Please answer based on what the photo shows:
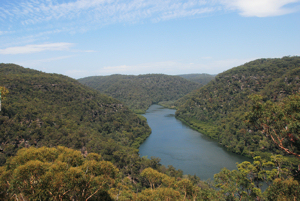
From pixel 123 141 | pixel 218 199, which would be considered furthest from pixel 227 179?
pixel 123 141

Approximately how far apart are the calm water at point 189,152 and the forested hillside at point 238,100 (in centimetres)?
490

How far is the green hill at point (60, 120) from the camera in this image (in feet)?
139

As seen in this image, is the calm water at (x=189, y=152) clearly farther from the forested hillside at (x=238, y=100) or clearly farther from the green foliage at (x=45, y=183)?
the green foliage at (x=45, y=183)

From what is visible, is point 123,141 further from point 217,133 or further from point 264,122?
point 264,122

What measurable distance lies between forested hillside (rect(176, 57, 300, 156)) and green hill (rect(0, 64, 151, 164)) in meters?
30.0

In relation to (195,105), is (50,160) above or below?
above

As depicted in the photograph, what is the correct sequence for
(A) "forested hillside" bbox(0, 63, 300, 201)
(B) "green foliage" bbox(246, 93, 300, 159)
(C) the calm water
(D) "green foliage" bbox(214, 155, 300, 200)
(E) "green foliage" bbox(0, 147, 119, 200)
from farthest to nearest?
(C) the calm water < (D) "green foliage" bbox(214, 155, 300, 200) < (A) "forested hillside" bbox(0, 63, 300, 201) < (E) "green foliage" bbox(0, 147, 119, 200) < (B) "green foliage" bbox(246, 93, 300, 159)

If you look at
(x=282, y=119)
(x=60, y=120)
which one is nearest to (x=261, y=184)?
(x=282, y=119)

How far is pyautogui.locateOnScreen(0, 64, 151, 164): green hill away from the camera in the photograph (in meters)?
42.3

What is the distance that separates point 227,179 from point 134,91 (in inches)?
6239

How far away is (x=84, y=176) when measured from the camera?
46.5ft

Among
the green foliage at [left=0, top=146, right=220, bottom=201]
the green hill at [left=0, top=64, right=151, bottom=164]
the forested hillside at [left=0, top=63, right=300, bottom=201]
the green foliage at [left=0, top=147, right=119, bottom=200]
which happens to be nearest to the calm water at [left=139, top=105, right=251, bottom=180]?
the green hill at [left=0, top=64, right=151, bottom=164]

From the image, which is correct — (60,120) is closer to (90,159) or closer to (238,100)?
(90,159)

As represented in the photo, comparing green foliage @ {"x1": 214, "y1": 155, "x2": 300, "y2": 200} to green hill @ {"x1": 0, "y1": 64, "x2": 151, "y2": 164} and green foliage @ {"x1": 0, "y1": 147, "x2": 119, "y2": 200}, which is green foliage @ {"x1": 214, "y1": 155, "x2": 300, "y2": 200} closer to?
green foliage @ {"x1": 0, "y1": 147, "x2": 119, "y2": 200}
